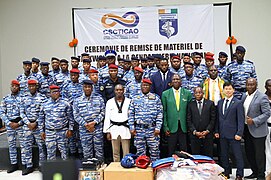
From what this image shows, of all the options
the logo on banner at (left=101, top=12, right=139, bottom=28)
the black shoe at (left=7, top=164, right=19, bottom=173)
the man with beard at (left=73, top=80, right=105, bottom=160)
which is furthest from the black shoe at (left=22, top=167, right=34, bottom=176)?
the logo on banner at (left=101, top=12, right=139, bottom=28)

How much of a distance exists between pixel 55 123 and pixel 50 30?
3833mm

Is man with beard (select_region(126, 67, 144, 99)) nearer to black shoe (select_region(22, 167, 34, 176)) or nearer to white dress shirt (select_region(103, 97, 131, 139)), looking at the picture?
white dress shirt (select_region(103, 97, 131, 139))

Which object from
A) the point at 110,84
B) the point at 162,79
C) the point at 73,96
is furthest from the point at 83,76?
the point at 162,79

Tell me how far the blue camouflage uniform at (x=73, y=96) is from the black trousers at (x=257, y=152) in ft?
7.68

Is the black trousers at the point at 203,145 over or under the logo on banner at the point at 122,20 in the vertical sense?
under

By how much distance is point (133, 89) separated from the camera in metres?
4.73

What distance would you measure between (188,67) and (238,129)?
1.18 metres

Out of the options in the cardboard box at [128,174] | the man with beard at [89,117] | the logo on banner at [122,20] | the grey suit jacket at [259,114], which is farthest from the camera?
the logo on banner at [122,20]

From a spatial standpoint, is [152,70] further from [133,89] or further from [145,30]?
[145,30]

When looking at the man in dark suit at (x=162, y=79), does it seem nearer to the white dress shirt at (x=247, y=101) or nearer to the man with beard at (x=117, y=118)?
the man with beard at (x=117, y=118)

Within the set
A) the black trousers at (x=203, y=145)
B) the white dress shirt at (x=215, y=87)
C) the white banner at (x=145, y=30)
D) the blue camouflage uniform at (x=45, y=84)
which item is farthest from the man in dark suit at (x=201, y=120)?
the white banner at (x=145, y=30)

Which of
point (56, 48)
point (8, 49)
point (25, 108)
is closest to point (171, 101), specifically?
point (25, 108)

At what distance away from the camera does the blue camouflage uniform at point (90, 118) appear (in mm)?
4602

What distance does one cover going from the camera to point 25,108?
4863 mm
